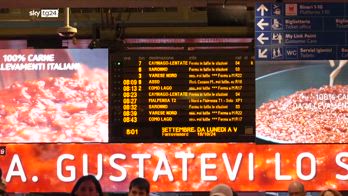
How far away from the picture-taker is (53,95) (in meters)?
7.07

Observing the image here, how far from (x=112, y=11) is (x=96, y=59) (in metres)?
0.70

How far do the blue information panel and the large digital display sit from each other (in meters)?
1.57

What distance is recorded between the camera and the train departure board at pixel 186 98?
690cm

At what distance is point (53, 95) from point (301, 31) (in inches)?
95.3

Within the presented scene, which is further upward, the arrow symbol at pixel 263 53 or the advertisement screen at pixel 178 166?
the arrow symbol at pixel 263 53

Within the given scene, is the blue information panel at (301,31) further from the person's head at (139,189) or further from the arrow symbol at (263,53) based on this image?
the person's head at (139,189)

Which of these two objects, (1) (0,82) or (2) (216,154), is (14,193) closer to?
(1) (0,82)

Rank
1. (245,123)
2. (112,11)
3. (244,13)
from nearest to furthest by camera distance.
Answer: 1. (244,13)
2. (245,123)
3. (112,11)

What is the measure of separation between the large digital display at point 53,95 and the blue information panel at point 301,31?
157cm

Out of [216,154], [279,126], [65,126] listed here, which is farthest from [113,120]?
[279,126]

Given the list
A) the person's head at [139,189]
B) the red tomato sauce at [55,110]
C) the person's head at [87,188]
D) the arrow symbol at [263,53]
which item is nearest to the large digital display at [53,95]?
the red tomato sauce at [55,110]

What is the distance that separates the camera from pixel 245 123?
6902mm

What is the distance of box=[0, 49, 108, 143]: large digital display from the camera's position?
704 centimetres

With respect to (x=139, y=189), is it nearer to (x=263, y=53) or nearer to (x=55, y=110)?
(x=263, y=53)
